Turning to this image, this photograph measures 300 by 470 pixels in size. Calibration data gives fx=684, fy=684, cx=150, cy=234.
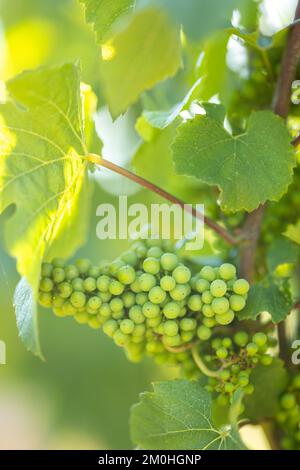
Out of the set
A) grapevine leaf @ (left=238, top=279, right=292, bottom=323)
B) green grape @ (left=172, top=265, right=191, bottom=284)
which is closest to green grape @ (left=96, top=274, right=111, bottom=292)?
green grape @ (left=172, top=265, right=191, bottom=284)

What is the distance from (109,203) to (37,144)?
3.45 feet

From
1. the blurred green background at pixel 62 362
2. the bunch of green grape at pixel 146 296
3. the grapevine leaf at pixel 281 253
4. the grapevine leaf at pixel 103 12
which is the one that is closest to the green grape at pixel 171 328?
the bunch of green grape at pixel 146 296

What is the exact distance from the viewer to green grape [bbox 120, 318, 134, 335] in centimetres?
101

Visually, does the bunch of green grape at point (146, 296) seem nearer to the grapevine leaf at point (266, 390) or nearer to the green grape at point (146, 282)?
the green grape at point (146, 282)

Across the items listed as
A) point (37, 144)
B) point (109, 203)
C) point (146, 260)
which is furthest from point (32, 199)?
point (109, 203)

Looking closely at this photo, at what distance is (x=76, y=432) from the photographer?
339cm

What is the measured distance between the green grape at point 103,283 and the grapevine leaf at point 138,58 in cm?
27

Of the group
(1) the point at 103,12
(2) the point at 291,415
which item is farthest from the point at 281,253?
(1) the point at 103,12

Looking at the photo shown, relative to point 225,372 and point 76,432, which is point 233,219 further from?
point 76,432

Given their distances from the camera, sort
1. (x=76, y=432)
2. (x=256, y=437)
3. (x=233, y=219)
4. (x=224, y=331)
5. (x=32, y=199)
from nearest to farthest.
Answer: (x=32, y=199) → (x=224, y=331) → (x=233, y=219) → (x=256, y=437) → (x=76, y=432)

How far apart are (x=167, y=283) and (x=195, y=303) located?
6 centimetres

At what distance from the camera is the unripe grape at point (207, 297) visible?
101 centimetres

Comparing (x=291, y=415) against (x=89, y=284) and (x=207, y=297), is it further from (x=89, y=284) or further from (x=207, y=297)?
(x=89, y=284)

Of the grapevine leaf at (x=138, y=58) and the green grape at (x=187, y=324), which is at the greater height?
the grapevine leaf at (x=138, y=58)
